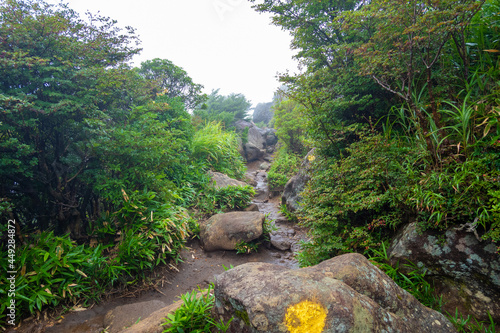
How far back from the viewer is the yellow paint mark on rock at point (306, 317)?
135 centimetres

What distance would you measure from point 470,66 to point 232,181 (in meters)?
5.32

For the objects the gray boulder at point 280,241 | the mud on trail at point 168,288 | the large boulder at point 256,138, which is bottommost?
the gray boulder at point 280,241

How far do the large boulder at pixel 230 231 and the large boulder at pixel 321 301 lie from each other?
255cm

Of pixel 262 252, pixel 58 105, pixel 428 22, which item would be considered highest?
pixel 58 105

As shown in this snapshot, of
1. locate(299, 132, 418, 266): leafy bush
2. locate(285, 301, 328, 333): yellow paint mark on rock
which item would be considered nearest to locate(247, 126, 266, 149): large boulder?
locate(299, 132, 418, 266): leafy bush

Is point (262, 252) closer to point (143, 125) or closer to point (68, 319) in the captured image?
point (68, 319)

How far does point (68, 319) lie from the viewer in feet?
8.46

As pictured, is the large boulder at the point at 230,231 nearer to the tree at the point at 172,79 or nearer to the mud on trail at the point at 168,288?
the mud on trail at the point at 168,288

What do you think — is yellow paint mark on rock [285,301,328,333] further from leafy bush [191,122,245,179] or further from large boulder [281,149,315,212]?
leafy bush [191,122,245,179]

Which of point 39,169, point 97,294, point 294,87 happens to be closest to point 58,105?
point 39,169

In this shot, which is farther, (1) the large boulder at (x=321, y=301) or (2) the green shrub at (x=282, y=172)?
(2) the green shrub at (x=282, y=172)

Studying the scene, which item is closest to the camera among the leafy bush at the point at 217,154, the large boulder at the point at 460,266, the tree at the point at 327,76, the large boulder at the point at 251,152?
the large boulder at the point at 460,266

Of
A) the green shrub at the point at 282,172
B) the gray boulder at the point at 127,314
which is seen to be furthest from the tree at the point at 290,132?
the gray boulder at the point at 127,314

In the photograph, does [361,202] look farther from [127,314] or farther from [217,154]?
[217,154]
